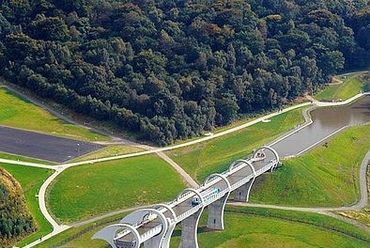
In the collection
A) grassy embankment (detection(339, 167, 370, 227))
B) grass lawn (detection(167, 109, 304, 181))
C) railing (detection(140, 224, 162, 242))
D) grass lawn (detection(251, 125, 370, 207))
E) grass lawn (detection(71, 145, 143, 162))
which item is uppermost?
railing (detection(140, 224, 162, 242))

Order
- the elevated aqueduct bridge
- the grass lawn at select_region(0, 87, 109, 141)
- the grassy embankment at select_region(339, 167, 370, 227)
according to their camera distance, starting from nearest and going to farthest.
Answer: the elevated aqueduct bridge
the grassy embankment at select_region(339, 167, 370, 227)
the grass lawn at select_region(0, 87, 109, 141)

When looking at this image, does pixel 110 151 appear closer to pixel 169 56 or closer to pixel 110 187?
pixel 110 187

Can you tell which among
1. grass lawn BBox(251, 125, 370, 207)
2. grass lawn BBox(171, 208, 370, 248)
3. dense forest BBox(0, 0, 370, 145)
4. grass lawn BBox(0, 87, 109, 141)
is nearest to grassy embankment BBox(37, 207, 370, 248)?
grass lawn BBox(171, 208, 370, 248)

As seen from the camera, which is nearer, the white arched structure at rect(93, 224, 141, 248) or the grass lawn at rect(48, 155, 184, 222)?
the white arched structure at rect(93, 224, 141, 248)

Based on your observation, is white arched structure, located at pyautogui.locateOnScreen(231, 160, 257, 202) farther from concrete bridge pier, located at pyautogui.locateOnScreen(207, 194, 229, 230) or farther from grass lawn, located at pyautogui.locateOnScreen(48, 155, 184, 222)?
grass lawn, located at pyautogui.locateOnScreen(48, 155, 184, 222)

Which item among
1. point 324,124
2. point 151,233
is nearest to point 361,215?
point 151,233

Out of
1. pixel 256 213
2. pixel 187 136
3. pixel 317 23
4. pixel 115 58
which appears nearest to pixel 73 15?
pixel 115 58

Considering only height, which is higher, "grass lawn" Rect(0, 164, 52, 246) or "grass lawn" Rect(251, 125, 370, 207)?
"grass lawn" Rect(0, 164, 52, 246)
